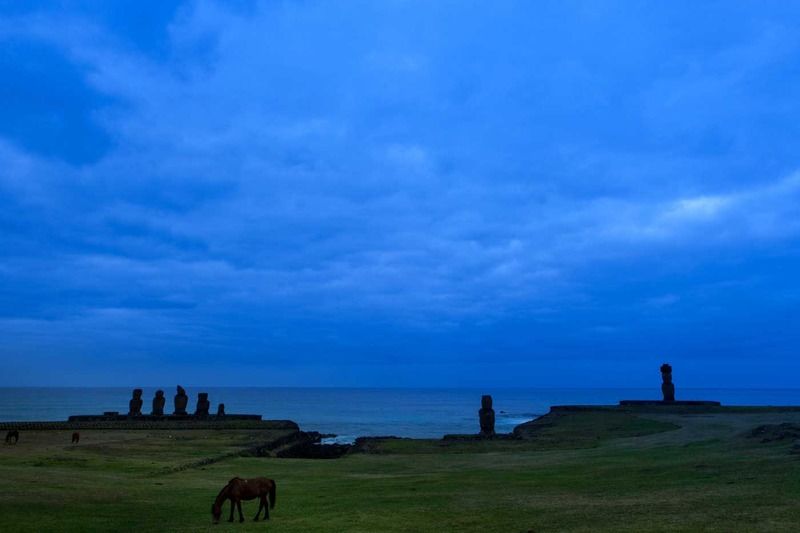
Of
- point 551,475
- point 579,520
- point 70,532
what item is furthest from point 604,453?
point 70,532

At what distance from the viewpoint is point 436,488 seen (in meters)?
22.4

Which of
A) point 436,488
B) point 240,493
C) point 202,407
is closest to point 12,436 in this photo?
point 202,407

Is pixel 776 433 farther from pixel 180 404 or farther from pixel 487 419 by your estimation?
pixel 180 404

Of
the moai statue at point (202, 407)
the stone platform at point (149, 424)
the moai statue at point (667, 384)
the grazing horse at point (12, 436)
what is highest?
the moai statue at point (667, 384)

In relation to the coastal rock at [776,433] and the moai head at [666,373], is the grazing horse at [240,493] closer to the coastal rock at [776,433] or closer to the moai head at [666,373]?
the coastal rock at [776,433]

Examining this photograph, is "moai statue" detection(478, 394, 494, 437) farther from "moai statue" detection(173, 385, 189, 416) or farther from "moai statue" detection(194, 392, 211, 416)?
"moai statue" detection(173, 385, 189, 416)

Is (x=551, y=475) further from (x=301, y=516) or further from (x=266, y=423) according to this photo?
(x=266, y=423)

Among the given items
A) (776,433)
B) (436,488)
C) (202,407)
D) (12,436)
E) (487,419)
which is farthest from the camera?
(202,407)

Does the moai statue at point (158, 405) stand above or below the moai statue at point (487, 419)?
above

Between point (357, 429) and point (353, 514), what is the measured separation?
76.1 m

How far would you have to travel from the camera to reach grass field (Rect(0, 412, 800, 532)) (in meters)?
15.4

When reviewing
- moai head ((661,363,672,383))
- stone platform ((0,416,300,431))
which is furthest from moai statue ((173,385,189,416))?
moai head ((661,363,672,383))

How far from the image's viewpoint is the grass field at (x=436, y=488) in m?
15.4

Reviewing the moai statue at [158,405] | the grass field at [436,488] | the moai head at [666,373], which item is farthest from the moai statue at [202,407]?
the moai head at [666,373]
